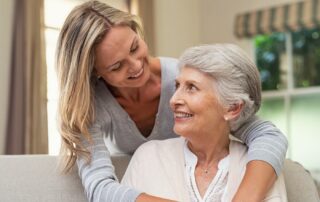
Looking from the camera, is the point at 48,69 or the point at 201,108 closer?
the point at 201,108

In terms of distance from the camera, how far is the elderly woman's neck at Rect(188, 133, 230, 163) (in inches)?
62.9

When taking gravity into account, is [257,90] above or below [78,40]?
below

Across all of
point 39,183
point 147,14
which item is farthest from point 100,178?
point 147,14

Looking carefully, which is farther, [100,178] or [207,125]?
[207,125]

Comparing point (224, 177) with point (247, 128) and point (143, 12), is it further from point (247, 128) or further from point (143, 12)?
point (143, 12)

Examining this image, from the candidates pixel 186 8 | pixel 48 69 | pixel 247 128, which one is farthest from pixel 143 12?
pixel 247 128

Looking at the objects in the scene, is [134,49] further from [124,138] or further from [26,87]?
[26,87]

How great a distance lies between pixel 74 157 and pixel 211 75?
1.64 feet

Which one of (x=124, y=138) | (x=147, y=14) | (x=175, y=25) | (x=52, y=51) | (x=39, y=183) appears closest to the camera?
(x=39, y=183)

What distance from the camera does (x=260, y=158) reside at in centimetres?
146

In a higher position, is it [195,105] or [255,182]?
[195,105]

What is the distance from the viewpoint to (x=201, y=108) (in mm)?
1527

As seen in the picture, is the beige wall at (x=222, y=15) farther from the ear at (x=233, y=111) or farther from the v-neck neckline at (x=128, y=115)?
the ear at (x=233, y=111)

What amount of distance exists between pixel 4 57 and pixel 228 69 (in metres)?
2.68
